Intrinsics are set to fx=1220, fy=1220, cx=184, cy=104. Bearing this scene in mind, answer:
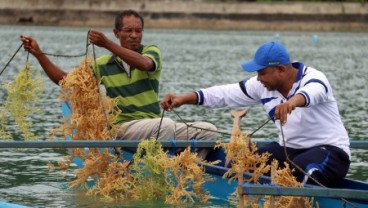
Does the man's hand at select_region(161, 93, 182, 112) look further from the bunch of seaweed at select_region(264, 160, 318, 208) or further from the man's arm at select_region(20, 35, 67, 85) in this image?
the man's arm at select_region(20, 35, 67, 85)

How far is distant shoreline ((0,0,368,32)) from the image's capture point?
310 ft

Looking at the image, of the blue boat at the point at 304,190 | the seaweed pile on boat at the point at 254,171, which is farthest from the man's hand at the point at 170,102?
the blue boat at the point at 304,190

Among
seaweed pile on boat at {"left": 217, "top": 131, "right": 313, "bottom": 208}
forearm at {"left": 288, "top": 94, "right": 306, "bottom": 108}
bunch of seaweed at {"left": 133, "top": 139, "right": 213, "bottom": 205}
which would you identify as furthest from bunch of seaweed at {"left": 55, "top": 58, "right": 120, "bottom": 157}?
forearm at {"left": 288, "top": 94, "right": 306, "bottom": 108}

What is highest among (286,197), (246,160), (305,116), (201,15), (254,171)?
(201,15)

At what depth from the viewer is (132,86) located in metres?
13.8

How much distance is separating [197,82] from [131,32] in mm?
22085

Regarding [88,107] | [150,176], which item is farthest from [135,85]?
[150,176]

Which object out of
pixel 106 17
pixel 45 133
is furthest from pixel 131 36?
pixel 106 17

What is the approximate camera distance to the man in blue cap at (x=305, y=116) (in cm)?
1163

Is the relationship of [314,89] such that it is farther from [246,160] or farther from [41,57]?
[41,57]

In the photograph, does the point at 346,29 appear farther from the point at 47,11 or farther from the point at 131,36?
the point at 131,36

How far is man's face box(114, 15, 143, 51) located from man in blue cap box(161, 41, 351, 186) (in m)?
2.00

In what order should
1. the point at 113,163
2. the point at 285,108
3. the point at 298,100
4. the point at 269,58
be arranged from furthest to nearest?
the point at 113,163, the point at 269,58, the point at 298,100, the point at 285,108

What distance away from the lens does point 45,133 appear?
20750 mm
